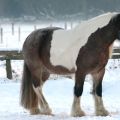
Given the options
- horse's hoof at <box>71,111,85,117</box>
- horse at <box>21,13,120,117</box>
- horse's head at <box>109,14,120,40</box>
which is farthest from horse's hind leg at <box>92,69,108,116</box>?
horse's head at <box>109,14,120,40</box>

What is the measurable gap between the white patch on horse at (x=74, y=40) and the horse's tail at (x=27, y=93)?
709 millimetres

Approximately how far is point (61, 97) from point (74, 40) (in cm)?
273

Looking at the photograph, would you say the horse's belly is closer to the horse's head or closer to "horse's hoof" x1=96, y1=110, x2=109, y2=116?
the horse's head

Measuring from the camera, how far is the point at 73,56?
23.1 ft

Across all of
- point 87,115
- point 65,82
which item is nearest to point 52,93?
point 65,82

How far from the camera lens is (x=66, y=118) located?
22.2 feet

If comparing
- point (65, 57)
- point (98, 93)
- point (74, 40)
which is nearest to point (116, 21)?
point (74, 40)

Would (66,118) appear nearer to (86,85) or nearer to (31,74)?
(31,74)

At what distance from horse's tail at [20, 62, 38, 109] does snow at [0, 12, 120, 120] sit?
19 cm

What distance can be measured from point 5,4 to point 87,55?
1480 inches

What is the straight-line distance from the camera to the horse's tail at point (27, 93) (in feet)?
24.6

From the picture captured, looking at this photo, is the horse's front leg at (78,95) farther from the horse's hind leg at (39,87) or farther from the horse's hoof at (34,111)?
the horse's hoof at (34,111)

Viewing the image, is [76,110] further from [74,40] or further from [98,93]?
[74,40]

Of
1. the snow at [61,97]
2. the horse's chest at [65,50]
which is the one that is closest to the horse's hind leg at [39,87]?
the snow at [61,97]
